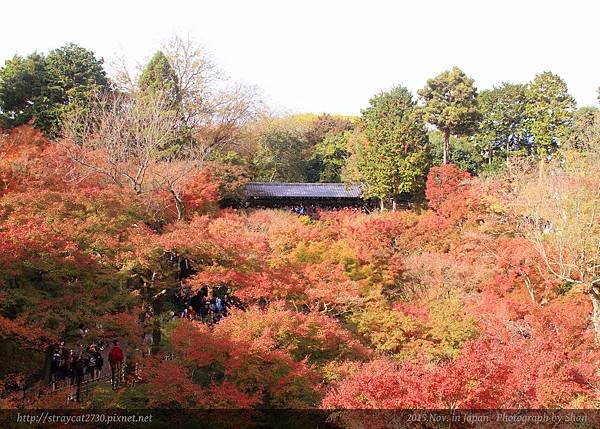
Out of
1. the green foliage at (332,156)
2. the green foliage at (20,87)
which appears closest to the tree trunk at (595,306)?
the green foliage at (332,156)

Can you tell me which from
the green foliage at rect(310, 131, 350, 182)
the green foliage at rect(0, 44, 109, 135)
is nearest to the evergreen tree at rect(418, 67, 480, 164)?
the green foliage at rect(310, 131, 350, 182)

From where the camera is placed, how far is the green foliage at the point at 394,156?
2888 centimetres

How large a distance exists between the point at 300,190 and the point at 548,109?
13.6 m

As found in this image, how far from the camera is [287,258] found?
20219 millimetres

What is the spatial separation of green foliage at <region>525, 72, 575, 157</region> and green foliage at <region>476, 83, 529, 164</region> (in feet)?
2.03

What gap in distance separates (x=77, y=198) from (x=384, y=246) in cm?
1107

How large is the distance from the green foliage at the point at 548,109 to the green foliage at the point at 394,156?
6357 mm

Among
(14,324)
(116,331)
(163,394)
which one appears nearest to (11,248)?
(14,324)

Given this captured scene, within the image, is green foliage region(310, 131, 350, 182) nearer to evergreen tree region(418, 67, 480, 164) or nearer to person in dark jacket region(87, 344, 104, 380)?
evergreen tree region(418, 67, 480, 164)

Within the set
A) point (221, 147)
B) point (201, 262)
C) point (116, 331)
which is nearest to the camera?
point (116, 331)

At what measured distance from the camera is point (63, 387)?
539 inches

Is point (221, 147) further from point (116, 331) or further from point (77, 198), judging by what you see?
point (116, 331)

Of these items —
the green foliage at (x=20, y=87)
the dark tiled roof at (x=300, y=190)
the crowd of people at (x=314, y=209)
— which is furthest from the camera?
the dark tiled roof at (x=300, y=190)

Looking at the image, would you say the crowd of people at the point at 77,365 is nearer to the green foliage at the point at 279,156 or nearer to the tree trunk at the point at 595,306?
the tree trunk at the point at 595,306
